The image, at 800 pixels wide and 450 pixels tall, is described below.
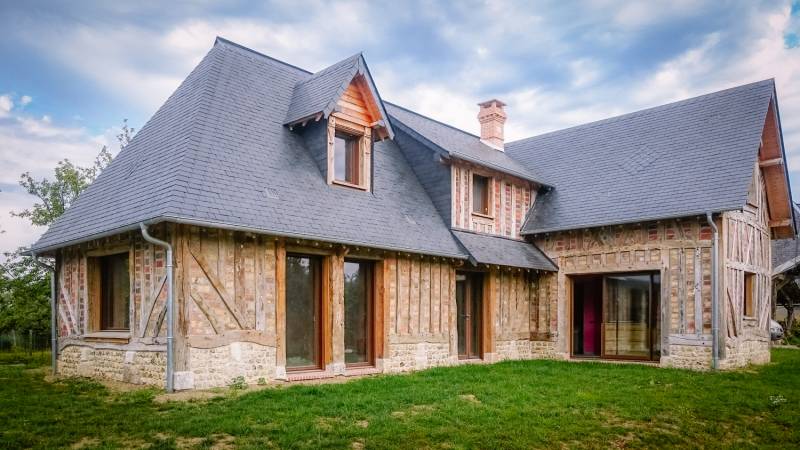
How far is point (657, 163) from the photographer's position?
576 inches

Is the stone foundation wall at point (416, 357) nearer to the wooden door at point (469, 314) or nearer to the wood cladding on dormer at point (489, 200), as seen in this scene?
the wooden door at point (469, 314)

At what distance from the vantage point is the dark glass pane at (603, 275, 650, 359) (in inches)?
543

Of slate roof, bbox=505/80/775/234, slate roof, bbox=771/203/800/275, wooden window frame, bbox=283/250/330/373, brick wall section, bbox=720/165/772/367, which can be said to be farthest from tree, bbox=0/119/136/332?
slate roof, bbox=771/203/800/275

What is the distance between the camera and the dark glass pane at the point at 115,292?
10.3m

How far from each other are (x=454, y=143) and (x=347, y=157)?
3.83m

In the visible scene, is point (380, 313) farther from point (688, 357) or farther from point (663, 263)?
point (688, 357)

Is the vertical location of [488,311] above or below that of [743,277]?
below

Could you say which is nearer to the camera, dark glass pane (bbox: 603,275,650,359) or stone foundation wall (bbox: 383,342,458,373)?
stone foundation wall (bbox: 383,342,458,373)

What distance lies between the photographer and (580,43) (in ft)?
45.4

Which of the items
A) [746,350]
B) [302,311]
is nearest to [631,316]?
[746,350]

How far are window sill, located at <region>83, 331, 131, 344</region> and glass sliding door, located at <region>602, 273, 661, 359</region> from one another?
10397 mm

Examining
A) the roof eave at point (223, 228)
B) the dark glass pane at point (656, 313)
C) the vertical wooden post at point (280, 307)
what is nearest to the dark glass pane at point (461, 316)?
the roof eave at point (223, 228)

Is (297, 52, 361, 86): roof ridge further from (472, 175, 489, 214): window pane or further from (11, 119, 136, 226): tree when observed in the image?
(11, 119, 136, 226): tree

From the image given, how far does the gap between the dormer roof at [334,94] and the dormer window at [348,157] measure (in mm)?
637
